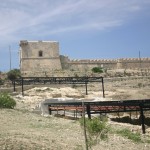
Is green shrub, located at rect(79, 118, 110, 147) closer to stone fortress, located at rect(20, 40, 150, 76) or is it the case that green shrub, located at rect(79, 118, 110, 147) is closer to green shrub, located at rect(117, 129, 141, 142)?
green shrub, located at rect(117, 129, 141, 142)

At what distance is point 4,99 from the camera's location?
55.2ft

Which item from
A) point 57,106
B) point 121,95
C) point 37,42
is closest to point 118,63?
point 37,42

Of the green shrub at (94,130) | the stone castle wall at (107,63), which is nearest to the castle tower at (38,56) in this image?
the stone castle wall at (107,63)

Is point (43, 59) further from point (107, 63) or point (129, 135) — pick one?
point (129, 135)

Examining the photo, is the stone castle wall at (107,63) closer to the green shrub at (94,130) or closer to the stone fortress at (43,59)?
the stone fortress at (43,59)

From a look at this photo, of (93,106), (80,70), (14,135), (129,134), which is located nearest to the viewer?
(14,135)

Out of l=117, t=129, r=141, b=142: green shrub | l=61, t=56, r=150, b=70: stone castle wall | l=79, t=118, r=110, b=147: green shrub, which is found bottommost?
l=117, t=129, r=141, b=142: green shrub

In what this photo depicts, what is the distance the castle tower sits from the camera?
61281 mm

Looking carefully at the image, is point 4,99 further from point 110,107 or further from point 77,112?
point 110,107

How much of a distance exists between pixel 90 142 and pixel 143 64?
6148cm

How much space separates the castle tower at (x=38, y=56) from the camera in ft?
201

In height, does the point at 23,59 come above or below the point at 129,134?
above

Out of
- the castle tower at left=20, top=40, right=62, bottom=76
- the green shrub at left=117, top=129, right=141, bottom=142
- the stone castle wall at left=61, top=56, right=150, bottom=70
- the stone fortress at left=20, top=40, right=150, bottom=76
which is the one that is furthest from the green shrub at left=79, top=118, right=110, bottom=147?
the stone castle wall at left=61, top=56, right=150, bottom=70

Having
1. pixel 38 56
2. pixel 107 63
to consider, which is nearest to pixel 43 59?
pixel 38 56
